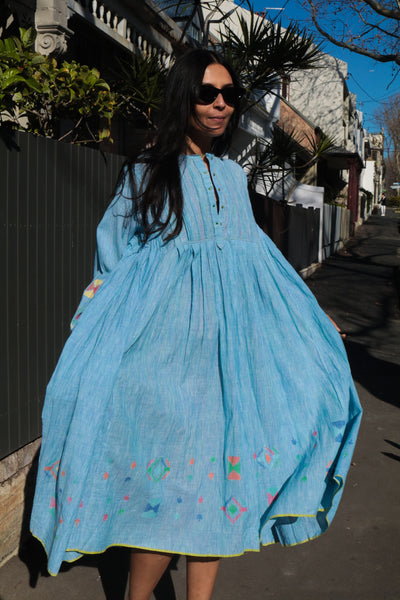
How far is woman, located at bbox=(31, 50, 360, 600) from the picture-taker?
1967 millimetres

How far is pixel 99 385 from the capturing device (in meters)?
2.00

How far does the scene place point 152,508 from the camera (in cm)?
196

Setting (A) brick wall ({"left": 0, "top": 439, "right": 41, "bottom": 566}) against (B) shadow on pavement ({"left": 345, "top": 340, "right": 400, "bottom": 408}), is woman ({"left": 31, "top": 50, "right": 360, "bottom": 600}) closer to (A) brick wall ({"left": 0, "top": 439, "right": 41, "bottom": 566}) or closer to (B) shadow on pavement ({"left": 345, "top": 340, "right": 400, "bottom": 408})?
(A) brick wall ({"left": 0, "top": 439, "right": 41, "bottom": 566})

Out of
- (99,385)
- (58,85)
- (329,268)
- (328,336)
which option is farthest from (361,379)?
(329,268)

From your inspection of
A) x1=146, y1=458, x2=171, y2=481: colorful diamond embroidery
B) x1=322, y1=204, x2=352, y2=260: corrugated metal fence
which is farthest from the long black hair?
x1=322, y1=204, x2=352, y2=260: corrugated metal fence

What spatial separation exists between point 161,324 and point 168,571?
4.72ft

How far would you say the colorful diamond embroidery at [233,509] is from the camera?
1977 millimetres

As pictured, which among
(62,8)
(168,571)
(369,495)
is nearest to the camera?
(168,571)

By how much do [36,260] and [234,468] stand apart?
1842 mm

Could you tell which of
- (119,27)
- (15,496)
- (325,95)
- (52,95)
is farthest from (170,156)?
(325,95)

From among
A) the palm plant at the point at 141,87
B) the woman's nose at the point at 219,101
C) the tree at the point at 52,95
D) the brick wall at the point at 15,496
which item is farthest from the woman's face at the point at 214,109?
the palm plant at the point at 141,87

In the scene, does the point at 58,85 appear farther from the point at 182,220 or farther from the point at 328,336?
the point at 328,336

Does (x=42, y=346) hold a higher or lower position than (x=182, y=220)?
lower

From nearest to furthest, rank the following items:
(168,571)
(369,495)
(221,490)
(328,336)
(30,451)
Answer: (221,490) → (328,336) → (168,571) → (30,451) → (369,495)
